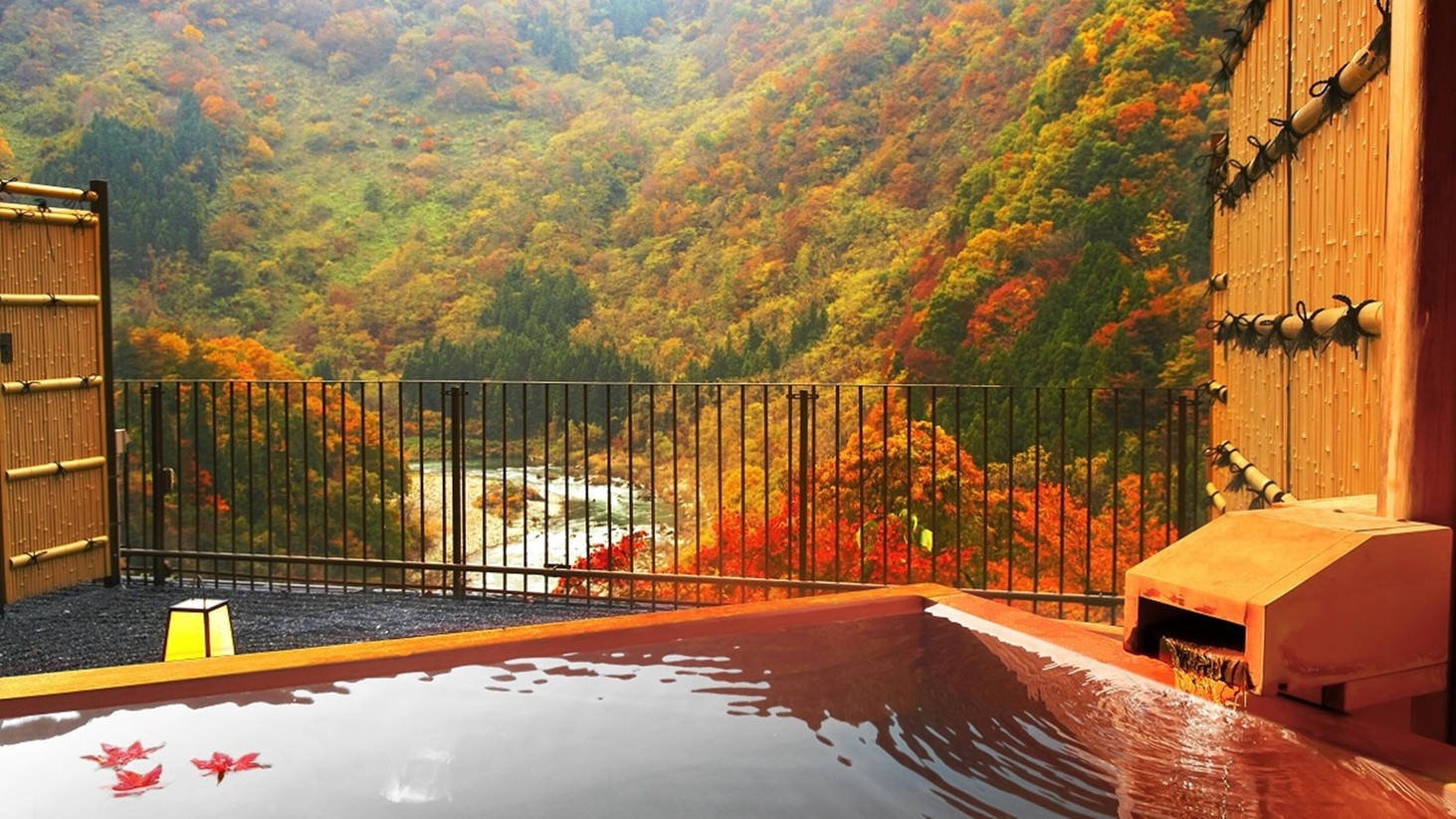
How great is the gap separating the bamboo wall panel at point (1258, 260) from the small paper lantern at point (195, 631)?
329cm

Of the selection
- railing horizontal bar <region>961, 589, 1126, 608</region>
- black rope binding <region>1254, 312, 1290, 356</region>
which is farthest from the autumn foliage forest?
black rope binding <region>1254, 312, 1290, 356</region>

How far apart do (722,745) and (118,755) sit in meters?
0.84

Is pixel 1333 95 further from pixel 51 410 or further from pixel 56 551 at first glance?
pixel 56 551

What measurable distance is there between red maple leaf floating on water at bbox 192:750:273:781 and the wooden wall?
92.6 inches

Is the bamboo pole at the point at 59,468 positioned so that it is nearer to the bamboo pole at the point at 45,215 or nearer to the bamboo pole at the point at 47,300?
the bamboo pole at the point at 47,300

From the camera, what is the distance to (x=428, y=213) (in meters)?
17.8

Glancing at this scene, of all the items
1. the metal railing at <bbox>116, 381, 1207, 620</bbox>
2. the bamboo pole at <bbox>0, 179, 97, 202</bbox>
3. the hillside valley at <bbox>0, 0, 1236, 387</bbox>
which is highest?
the hillside valley at <bbox>0, 0, 1236, 387</bbox>

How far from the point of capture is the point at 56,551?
616 cm

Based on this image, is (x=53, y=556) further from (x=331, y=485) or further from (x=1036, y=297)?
(x=1036, y=297)

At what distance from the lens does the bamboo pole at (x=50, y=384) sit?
584 cm

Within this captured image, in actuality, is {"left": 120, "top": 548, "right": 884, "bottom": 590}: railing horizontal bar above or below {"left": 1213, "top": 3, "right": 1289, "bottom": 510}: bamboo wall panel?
below

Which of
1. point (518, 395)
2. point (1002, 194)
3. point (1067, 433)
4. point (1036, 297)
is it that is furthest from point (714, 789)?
point (518, 395)

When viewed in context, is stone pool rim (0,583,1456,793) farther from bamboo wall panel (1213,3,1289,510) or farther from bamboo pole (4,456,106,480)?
bamboo pole (4,456,106,480)

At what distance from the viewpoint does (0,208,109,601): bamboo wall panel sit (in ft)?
19.2
